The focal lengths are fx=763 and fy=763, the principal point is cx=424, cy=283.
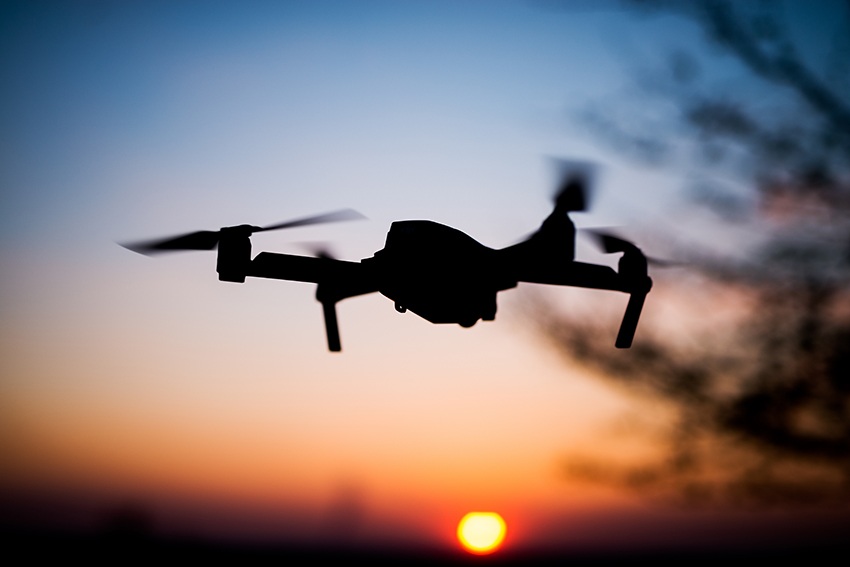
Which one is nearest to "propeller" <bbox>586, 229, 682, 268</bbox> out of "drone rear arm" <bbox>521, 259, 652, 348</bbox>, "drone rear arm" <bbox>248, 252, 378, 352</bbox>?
"drone rear arm" <bbox>521, 259, 652, 348</bbox>

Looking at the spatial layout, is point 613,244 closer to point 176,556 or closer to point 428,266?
point 428,266

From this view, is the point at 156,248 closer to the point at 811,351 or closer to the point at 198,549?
the point at 811,351

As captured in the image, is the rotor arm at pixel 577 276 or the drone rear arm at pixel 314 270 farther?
the rotor arm at pixel 577 276

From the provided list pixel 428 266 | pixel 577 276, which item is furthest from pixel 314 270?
pixel 577 276

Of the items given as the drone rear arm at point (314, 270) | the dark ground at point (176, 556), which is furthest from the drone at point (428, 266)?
the dark ground at point (176, 556)

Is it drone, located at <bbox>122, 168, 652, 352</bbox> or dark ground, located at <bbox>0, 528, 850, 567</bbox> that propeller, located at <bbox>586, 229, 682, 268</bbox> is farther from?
dark ground, located at <bbox>0, 528, 850, 567</bbox>

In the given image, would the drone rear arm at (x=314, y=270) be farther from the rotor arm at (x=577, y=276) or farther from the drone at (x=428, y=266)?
the rotor arm at (x=577, y=276)

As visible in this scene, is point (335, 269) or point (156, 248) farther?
point (156, 248)

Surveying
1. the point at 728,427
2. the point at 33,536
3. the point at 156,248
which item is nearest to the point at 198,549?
the point at 33,536
